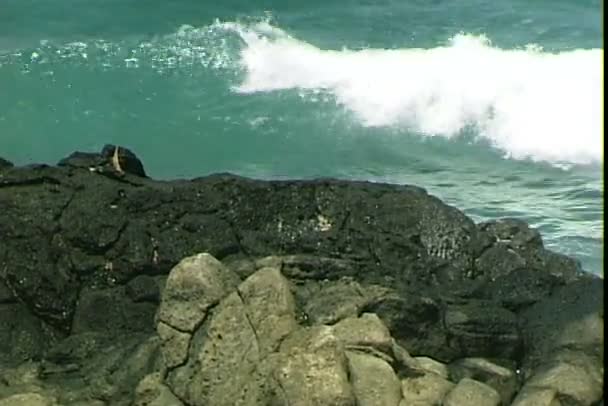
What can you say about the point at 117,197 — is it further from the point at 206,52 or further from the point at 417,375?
the point at 206,52

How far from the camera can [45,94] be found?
11.9 meters

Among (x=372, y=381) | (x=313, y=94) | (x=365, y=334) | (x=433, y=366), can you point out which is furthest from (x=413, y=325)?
(x=313, y=94)

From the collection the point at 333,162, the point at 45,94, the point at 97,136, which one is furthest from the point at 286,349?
the point at 45,94

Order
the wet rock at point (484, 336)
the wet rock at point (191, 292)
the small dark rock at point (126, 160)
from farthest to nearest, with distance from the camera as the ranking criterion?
the small dark rock at point (126, 160), the wet rock at point (484, 336), the wet rock at point (191, 292)

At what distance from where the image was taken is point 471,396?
14.5 feet

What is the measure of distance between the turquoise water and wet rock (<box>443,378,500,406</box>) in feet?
7.76

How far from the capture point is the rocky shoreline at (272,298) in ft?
14.7

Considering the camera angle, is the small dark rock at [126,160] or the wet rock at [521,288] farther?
the small dark rock at [126,160]

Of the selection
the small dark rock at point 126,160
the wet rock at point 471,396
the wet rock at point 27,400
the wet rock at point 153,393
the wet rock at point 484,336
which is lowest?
the wet rock at point 27,400

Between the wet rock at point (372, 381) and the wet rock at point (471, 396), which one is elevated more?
the wet rock at point (372, 381)

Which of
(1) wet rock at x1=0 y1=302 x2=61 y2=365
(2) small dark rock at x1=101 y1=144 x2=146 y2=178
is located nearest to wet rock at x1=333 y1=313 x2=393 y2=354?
(1) wet rock at x1=0 y1=302 x2=61 y2=365

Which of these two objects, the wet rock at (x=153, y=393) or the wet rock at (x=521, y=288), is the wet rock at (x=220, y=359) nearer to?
the wet rock at (x=153, y=393)

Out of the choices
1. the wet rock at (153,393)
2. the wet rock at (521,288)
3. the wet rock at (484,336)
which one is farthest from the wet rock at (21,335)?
the wet rock at (521,288)

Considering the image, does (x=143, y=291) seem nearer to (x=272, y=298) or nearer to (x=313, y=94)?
(x=272, y=298)
